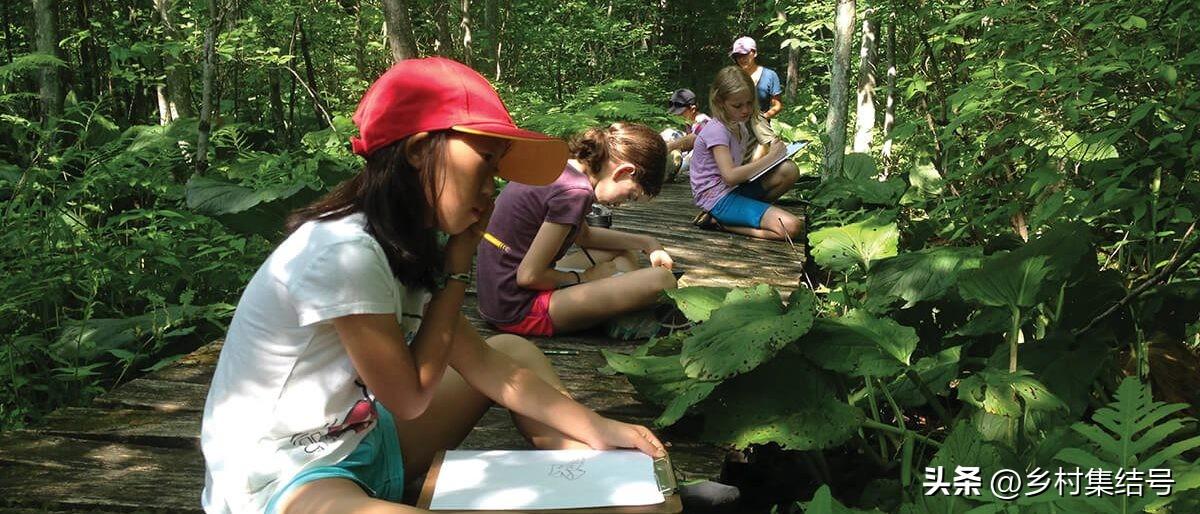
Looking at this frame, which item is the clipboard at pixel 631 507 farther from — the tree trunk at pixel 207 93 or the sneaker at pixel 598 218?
the tree trunk at pixel 207 93

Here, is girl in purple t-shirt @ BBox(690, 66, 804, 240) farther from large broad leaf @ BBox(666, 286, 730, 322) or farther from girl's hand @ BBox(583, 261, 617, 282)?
large broad leaf @ BBox(666, 286, 730, 322)

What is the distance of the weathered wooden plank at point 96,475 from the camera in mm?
2363

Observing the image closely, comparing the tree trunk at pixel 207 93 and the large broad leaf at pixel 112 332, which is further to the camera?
the tree trunk at pixel 207 93

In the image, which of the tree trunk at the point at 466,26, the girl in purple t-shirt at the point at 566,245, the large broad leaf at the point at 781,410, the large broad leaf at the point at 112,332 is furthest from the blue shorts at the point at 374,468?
the tree trunk at the point at 466,26

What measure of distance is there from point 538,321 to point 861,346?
1650mm

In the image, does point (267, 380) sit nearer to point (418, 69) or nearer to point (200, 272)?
point (418, 69)

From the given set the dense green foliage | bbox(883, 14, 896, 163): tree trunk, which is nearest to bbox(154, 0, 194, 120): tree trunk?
the dense green foliage

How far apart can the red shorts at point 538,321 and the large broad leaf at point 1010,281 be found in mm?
1790

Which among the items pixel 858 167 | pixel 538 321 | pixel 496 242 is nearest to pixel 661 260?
pixel 538 321

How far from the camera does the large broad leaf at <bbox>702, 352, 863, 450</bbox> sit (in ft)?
8.39

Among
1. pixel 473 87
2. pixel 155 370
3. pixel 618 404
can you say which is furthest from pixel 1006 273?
pixel 155 370

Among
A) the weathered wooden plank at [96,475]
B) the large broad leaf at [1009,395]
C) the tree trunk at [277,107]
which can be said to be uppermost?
the large broad leaf at [1009,395]

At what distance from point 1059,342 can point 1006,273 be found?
462 millimetres

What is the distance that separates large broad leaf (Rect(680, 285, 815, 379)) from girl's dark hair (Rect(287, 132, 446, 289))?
96cm
